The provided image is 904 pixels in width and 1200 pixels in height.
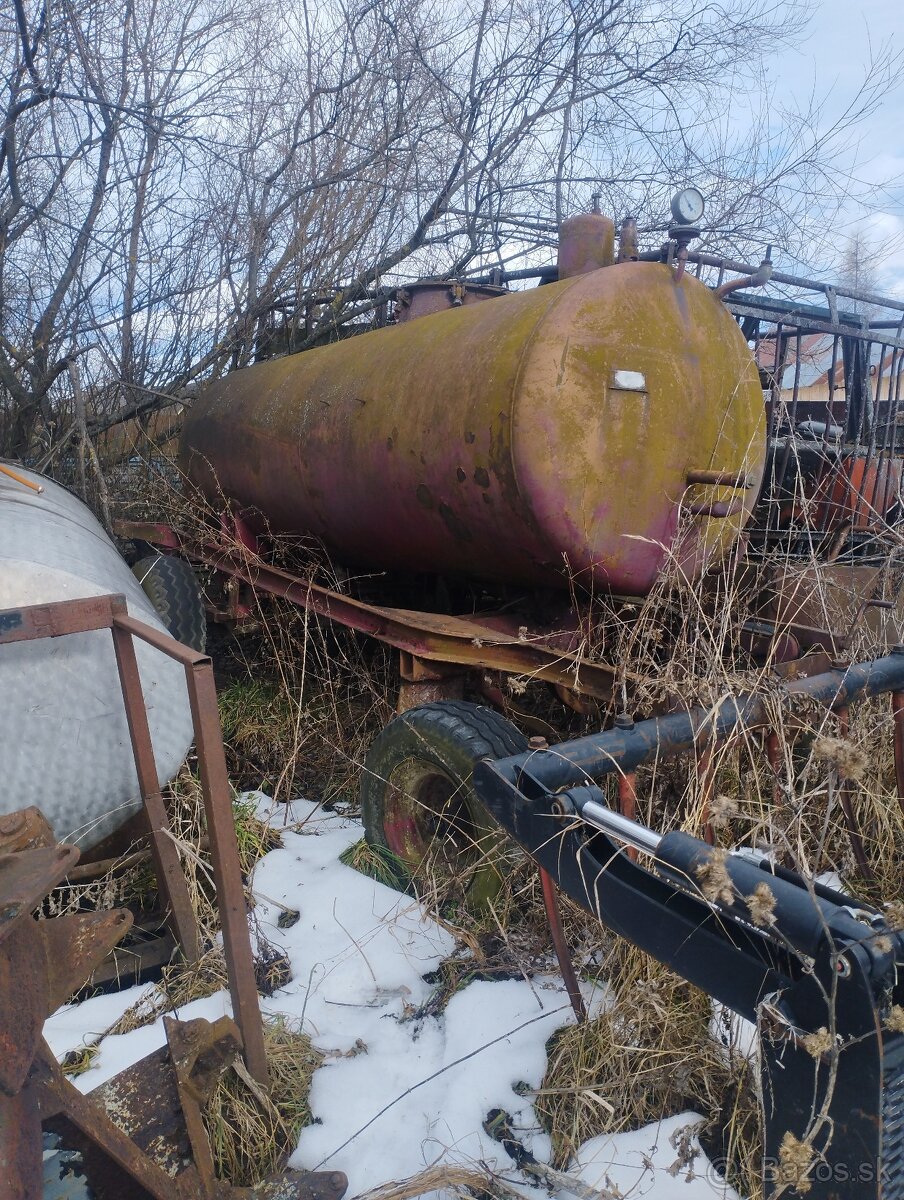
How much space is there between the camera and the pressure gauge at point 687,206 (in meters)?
3.06

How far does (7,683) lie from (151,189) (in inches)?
232

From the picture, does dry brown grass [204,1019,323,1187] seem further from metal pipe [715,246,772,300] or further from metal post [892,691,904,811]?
metal pipe [715,246,772,300]

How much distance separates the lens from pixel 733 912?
139cm

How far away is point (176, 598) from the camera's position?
14.5 feet

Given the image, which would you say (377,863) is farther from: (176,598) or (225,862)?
(176,598)

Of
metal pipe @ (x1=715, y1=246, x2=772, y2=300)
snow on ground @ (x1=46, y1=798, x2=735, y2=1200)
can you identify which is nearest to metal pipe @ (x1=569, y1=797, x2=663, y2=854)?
snow on ground @ (x1=46, y1=798, x2=735, y2=1200)

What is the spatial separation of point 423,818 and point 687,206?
2.45m

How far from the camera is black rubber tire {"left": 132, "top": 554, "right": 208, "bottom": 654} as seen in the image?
435cm

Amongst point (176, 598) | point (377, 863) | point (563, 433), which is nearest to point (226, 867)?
point (377, 863)

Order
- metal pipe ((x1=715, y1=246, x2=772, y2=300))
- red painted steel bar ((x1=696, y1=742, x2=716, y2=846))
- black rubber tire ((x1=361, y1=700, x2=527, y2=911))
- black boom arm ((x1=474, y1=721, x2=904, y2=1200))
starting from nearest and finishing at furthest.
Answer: black boom arm ((x1=474, y1=721, x2=904, y2=1200)) → red painted steel bar ((x1=696, y1=742, x2=716, y2=846)) → black rubber tire ((x1=361, y1=700, x2=527, y2=911)) → metal pipe ((x1=715, y1=246, x2=772, y2=300))

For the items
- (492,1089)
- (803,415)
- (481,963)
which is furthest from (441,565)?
(803,415)

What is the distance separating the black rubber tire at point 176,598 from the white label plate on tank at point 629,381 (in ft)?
8.33

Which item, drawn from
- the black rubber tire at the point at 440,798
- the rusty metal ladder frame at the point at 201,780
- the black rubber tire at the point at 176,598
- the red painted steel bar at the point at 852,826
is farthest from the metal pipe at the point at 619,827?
the black rubber tire at the point at 176,598

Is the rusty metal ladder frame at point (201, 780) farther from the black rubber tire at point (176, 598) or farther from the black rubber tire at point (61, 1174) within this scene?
the black rubber tire at point (176, 598)
